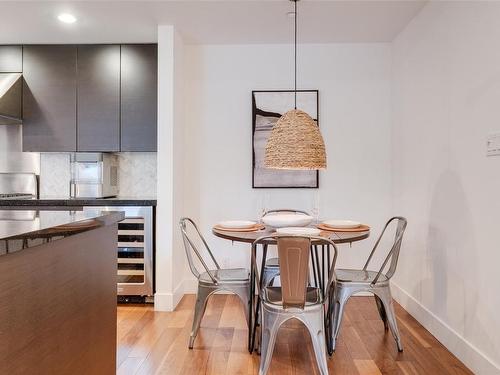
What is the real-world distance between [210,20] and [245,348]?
260cm

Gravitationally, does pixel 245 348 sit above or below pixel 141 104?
below

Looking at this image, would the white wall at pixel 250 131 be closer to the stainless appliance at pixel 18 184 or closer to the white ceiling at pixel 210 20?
the white ceiling at pixel 210 20

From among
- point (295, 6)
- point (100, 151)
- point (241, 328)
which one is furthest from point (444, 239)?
point (100, 151)

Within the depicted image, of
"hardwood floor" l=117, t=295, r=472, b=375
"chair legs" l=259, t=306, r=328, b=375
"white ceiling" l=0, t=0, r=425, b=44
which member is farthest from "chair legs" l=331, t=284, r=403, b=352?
"white ceiling" l=0, t=0, r=425, b=44

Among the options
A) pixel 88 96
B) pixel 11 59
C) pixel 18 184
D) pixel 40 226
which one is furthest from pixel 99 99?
pixel 40 226

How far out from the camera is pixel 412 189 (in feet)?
10.6

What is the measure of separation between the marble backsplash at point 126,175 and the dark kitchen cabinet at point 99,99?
1.16 ft

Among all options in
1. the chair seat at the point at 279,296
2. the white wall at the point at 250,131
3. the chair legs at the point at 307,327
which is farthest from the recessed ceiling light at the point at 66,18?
the chair legs at the point at 307,327

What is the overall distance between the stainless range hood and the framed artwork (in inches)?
89.6

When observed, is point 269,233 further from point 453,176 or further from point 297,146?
point 453,176

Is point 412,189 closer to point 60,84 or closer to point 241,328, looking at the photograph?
point 241,328

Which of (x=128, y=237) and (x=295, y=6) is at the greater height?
(x=295, y=6)

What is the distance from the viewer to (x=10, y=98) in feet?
11.8

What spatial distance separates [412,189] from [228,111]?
187cm
